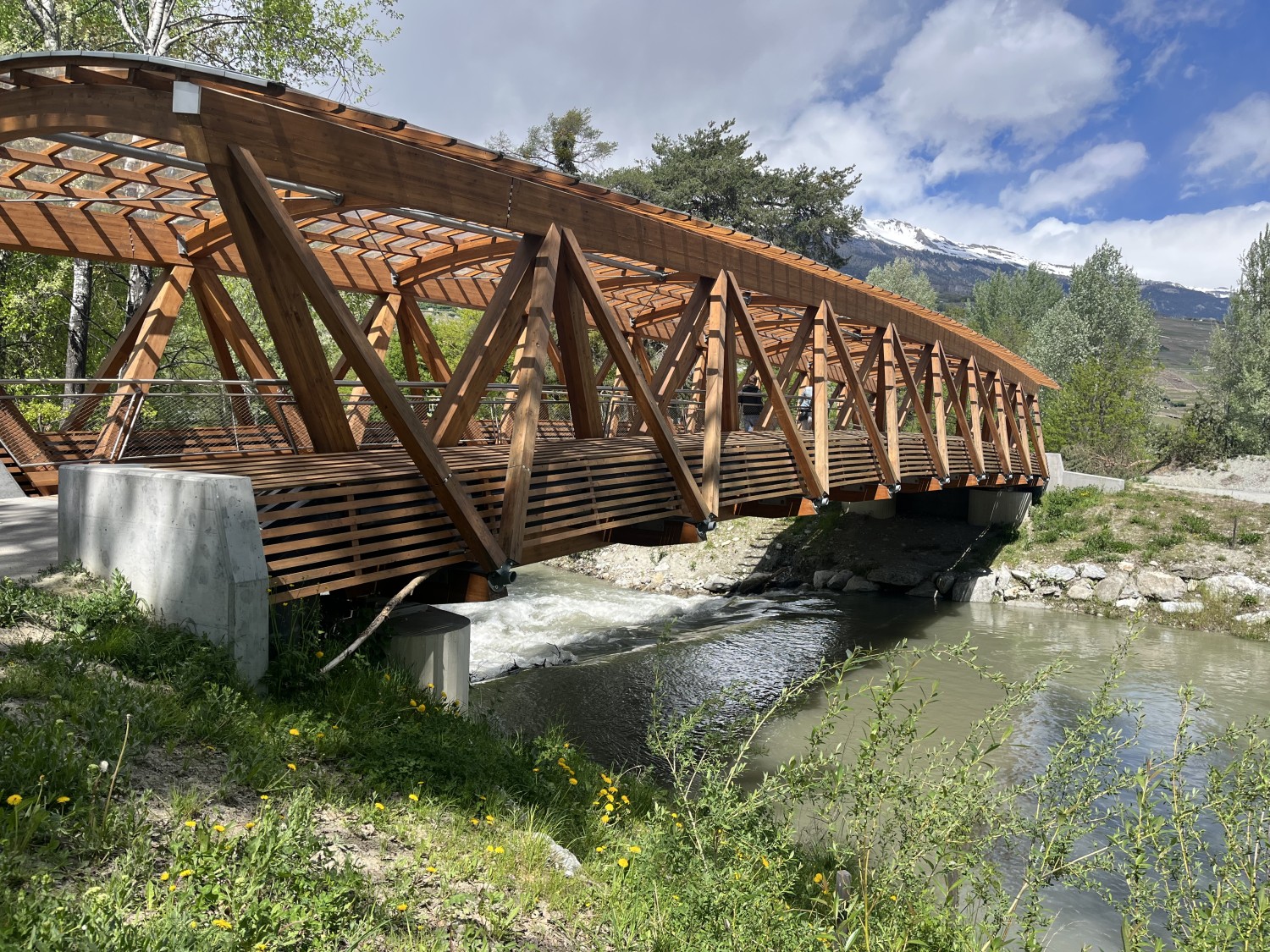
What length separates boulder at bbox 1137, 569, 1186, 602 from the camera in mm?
20703

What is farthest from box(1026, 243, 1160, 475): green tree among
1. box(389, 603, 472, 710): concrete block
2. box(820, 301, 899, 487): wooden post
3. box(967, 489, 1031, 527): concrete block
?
box(389, 603, 472, 710): concrete block

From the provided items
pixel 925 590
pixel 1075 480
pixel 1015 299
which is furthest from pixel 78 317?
pixel 1015 299

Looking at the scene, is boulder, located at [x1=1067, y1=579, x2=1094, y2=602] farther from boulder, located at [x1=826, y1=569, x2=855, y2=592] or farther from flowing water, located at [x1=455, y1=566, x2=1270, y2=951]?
boulder, located at [x1=826, y1=569, x2=855, y2=592]

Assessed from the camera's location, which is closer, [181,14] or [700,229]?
[700,229]

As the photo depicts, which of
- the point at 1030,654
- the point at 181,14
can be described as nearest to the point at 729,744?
the point at 1030,654

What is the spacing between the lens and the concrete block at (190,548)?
506 cm

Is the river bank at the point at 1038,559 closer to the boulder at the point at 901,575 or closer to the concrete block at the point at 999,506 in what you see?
the boulder at the point at 901,575

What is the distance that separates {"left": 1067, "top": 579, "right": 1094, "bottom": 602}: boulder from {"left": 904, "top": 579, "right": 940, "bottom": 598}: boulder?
10.8 ft

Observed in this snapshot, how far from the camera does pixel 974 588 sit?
2241cm

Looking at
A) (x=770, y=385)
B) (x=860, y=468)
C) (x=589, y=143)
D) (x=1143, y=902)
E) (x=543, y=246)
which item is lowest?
(x=1143, y=902)

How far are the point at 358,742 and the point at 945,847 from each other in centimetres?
339

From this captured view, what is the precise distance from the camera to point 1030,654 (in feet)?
54.8

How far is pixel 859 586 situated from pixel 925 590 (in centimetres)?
176

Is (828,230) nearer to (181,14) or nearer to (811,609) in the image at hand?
(811,609)
